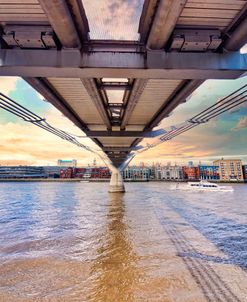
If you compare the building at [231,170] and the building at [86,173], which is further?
the building at [86,173]

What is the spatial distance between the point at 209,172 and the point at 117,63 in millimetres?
161556

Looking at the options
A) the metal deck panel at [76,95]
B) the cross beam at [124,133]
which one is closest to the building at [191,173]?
the cross beam at [124,133]

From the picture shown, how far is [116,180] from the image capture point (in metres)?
45.6

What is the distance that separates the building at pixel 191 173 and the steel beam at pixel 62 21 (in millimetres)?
160595

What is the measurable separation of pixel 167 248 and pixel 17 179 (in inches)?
6288

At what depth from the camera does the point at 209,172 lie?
155500mm

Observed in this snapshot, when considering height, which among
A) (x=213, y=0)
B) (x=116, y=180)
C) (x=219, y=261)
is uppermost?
(x=213, y=0)

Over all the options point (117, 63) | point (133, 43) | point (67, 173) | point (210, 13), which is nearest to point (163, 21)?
point (210, 13)

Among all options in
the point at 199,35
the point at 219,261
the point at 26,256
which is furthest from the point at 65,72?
the point at 219,261

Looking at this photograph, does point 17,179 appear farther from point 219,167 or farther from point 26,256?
point 26,256

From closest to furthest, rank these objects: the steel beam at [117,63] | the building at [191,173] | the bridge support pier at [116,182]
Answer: the steel beam at [117,63] < the bridge support pier at [116,182] < the building at [191,173]

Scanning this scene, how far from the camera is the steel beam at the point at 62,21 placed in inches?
142

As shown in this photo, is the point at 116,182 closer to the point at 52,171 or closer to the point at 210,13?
the point at 210,13

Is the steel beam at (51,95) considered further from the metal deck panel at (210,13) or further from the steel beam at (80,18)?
the metal deck panel at (210,13)
